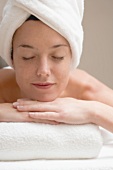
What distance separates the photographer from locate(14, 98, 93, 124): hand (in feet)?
2.58

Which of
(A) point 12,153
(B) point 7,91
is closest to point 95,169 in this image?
(A) point 12,153

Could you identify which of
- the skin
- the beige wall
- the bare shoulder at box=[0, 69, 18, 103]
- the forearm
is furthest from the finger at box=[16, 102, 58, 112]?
the beige wall

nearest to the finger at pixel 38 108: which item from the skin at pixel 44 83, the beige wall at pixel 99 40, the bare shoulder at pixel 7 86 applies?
the skin at pixel 44 83

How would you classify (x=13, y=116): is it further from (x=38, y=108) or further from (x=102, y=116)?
(x=102, y=116)

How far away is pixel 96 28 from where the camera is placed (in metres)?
1.60

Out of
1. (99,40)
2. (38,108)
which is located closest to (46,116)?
(38,108)

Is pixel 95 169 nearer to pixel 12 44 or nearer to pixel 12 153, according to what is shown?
pixel 12 153

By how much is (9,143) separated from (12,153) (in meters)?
0.03

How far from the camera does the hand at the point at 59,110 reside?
2.58ft

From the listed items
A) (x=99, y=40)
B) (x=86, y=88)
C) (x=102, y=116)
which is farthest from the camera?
(x=99, y=40)

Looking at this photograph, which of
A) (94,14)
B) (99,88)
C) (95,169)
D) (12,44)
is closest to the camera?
(95,169)

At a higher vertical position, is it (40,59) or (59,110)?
(40,59)

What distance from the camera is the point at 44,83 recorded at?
87 cm

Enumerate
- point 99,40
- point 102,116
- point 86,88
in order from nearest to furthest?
point 102,116 → point 86,88 → point 99,40
